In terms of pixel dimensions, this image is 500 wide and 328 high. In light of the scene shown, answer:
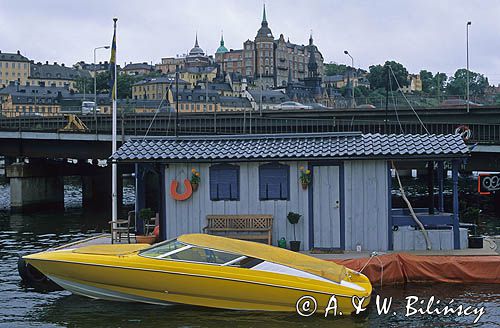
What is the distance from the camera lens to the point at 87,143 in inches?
1987

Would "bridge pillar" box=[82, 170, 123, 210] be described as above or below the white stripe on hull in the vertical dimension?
above

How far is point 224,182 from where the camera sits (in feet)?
73.6

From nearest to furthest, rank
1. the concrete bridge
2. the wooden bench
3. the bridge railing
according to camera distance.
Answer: the wooden bench, the concrete bridge, the bridge railing

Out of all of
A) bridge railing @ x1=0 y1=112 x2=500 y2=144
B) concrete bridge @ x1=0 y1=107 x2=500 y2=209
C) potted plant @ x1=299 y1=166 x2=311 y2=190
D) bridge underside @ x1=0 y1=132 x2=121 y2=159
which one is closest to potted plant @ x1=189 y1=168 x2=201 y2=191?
potted plant @ x1=299 y1=166 x2=311 y2=190

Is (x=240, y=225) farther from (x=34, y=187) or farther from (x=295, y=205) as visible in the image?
(x=34, y=187)

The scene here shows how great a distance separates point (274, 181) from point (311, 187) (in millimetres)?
1158

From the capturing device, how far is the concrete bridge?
4875 cm

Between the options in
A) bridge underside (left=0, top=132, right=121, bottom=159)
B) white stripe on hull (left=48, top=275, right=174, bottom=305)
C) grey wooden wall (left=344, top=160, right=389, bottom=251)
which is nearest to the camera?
white stripe on hull (left=48, top=275, right=174, bottom=305)

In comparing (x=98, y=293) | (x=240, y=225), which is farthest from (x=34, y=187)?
(x=98, y=293)

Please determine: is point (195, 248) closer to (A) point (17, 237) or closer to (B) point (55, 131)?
(A) point (17, 237)

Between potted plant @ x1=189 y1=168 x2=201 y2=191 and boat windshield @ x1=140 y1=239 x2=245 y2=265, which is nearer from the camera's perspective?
boat windshield @ x1=140 y1=239 x2=245 y2=265

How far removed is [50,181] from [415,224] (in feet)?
124

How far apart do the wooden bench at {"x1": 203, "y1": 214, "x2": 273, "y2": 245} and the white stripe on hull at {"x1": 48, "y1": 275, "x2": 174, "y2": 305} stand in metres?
3.83

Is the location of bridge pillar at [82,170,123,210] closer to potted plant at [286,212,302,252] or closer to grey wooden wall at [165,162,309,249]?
grey wooden wall at [165,162,309,249]
